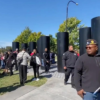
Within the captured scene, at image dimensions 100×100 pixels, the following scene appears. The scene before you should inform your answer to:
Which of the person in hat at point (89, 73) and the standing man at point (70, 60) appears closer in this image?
the person in hat at point (89, 73)

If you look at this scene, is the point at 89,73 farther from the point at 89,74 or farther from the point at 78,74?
the point at 78,74

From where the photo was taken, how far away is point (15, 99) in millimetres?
4680

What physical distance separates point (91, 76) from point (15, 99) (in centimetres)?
319

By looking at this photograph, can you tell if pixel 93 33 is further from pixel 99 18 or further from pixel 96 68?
pixel 96 68

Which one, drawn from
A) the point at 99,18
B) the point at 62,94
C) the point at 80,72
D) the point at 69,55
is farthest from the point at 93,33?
the point at 80,72

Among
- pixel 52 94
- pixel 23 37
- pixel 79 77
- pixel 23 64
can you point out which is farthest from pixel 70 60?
pixel 23 37

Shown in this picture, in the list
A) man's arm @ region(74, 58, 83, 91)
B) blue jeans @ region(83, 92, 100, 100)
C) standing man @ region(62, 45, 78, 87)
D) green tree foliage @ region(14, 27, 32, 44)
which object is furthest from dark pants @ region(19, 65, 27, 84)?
green tree foliage @ region(14, 27, 32, 44)

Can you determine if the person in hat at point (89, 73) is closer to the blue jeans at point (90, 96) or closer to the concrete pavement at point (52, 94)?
the blue jeans at point (90, 96)

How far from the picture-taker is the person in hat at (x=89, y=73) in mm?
2371

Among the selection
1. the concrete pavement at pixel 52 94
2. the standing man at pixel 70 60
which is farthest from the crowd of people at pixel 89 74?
the standing man at pixel 70 60

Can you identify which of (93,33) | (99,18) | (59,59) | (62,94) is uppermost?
(99,18)

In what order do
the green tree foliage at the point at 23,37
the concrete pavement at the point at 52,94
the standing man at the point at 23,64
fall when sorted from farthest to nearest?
the green tree foliage at the point at 23,37
the standing man at the point at 23,64
the concrete pavement at the point at 52,94

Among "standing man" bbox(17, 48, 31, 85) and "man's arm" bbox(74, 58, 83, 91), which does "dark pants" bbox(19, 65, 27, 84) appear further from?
"man's arm" bbox(74, 58, 83, 91)

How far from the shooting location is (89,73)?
2395 millimetres
